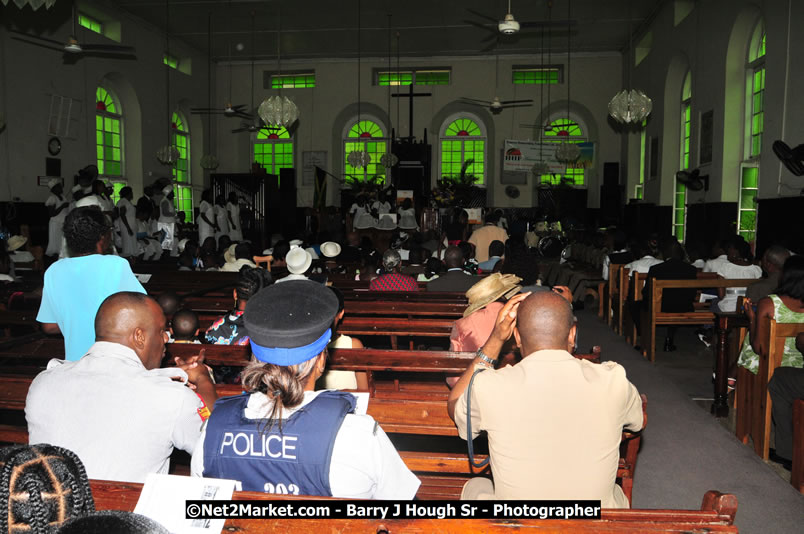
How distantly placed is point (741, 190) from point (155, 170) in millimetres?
12722

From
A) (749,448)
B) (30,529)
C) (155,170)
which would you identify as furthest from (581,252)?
(30,529)

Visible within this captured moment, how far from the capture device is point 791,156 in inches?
296

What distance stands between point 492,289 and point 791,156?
20.2ft

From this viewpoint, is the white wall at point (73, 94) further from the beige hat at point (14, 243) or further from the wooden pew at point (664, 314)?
the wooden pew at point (664, 314)

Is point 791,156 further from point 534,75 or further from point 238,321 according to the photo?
point 534,75

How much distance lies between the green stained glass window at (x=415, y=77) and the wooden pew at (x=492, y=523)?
18.4 meters

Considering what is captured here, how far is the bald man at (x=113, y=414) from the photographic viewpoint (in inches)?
63.6

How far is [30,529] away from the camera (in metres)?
0.75

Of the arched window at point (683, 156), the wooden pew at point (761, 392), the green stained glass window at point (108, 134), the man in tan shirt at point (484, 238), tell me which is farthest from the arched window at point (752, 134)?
the green stained glass window at point (108, 134)

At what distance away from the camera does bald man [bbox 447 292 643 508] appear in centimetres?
165

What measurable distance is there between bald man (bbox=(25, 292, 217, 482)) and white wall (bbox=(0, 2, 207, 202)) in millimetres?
10831

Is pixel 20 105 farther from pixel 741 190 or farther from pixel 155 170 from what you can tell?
pixel 741 190

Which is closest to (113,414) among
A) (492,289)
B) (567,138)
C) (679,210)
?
(492,289)

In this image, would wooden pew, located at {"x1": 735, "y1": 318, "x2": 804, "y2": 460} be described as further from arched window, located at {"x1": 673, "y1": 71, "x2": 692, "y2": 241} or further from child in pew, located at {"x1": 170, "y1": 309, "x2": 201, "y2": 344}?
arched window, located at {"x1": 673, "y1": 71, "x2": 692, "y2": 241}
